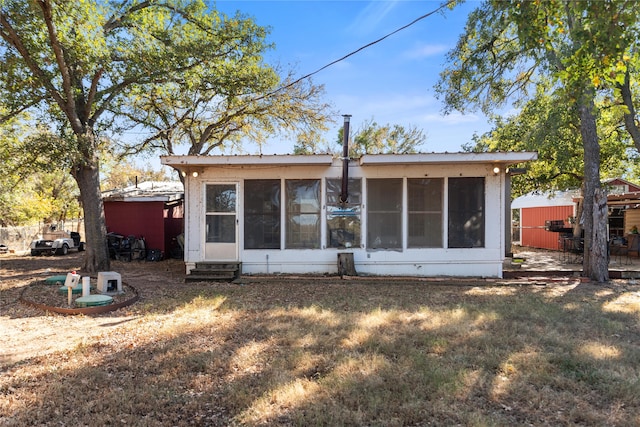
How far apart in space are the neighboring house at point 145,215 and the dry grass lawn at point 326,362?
6.72 meters

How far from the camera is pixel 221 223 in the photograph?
8344mm

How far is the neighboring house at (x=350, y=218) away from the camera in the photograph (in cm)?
818

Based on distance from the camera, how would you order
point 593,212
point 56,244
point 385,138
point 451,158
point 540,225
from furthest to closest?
point 385,138
point 540,225
point 56,244
point 593,212
point 451,158

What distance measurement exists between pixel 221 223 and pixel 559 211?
14.6 metres

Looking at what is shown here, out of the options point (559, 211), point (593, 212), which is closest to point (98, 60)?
point (593, 212)

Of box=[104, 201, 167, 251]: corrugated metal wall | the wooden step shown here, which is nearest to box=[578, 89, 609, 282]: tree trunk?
the wooden step

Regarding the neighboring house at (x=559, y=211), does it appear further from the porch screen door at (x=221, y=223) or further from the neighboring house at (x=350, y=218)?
the porch screen door at (x=221, y=223)

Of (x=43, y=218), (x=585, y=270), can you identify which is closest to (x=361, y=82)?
(x=585, y=270)

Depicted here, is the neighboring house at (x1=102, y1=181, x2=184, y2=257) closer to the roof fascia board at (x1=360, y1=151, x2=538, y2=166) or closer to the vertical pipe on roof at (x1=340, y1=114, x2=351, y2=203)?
the vertical pipe on roof at (x1=340, y1=114, x2=351, y2=203)

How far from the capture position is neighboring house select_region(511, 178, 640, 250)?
1276 centimetres

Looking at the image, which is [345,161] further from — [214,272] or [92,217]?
[92,217]

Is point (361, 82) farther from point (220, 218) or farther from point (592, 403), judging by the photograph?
point (592, 403)

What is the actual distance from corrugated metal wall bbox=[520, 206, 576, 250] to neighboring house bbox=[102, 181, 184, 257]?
599 inches

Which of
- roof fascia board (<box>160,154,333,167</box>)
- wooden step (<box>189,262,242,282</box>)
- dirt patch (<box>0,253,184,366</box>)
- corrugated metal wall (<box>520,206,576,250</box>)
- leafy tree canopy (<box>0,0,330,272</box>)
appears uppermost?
leafy tree canopy (<box>0,0,330,272</box>)
